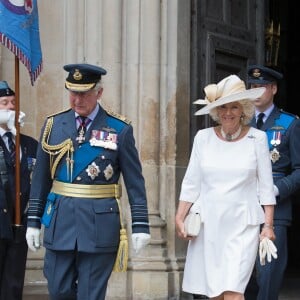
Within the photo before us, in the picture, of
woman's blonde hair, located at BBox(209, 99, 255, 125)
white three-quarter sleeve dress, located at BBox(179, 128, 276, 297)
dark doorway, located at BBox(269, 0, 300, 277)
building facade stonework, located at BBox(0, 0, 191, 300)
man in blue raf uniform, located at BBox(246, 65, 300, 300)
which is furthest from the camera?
dark doorway, located at BBox(269, 0, 300, 277)

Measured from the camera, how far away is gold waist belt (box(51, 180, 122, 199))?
5816 mm

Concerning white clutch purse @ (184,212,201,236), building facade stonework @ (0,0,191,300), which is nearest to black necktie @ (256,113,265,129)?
white clutch purse @ (184,212,201,236)

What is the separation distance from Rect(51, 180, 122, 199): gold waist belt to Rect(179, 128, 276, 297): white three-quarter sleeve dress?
0.56 meters

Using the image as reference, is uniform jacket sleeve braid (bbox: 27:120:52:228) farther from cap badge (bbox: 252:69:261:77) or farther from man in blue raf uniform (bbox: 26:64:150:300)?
cap badge (bbox: 252:69:261:77)

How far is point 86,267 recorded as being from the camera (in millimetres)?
5809

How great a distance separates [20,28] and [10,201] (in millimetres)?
1169

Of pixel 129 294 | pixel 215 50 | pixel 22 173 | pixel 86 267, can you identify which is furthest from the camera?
pixel 215 50

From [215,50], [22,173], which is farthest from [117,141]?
[215,50]

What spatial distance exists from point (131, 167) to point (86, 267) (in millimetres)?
609

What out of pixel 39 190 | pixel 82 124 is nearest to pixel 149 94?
pixel 82 124

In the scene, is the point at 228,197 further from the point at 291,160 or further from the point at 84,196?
the point at 291,160

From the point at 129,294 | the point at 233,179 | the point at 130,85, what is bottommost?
the point at 129,294

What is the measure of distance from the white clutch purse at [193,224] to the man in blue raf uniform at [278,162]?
3.05ft

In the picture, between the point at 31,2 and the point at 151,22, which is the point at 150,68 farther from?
the point at 31,2
